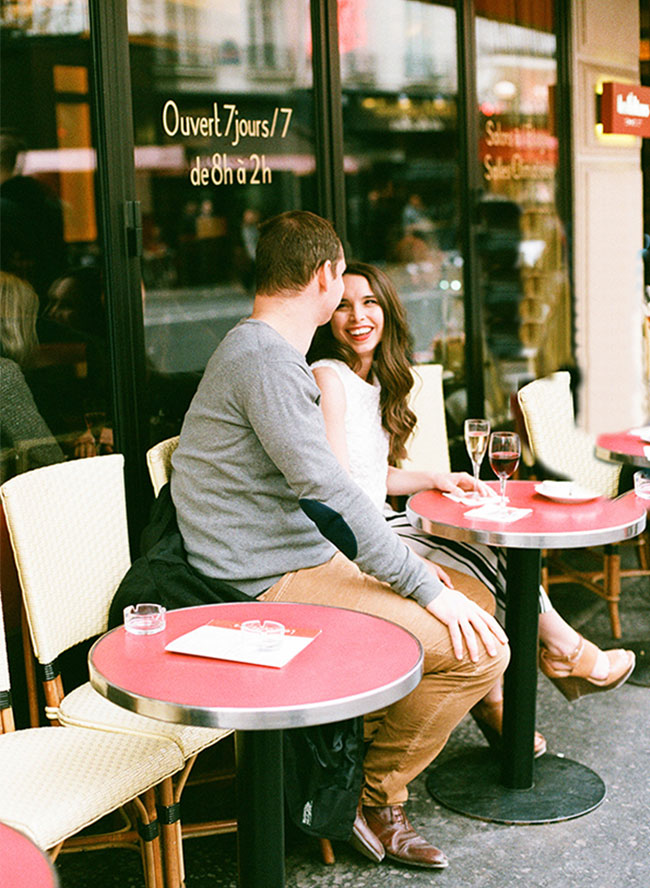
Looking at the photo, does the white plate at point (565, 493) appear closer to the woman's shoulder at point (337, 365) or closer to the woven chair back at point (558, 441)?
the woman's shoulder at point (337, 365)

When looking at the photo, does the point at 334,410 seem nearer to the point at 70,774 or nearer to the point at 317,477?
A: the point at 317,477

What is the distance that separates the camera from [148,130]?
10.1 feet

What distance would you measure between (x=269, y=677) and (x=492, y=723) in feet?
4.94

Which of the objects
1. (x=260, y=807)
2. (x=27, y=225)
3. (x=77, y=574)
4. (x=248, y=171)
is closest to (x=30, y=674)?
(x=77, y=574)

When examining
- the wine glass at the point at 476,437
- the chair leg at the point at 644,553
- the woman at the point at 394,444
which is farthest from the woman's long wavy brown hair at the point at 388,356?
the chair leg at the point at 644,553

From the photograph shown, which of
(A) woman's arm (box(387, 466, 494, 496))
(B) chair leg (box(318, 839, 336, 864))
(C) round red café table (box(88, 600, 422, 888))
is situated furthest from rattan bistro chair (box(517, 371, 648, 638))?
(C) round red café table (box(88, 600, 422, 888))

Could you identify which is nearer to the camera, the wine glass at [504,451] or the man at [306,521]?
the man at [306,521]

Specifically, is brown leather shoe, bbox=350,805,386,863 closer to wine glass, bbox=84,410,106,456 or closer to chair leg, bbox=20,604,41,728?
chair leg, bbox=20,604,41,728

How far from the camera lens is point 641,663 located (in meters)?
3.66

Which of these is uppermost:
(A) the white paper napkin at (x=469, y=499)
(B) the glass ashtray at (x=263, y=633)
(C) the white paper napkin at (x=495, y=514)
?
(B) the glass ashtray at (x=263, y=633)

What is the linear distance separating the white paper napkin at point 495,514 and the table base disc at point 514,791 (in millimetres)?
758

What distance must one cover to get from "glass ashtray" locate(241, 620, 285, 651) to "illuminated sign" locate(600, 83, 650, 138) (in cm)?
394

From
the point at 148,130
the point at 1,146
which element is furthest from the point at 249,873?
the point at 148,130

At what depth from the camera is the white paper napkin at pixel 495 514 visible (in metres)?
2.53
